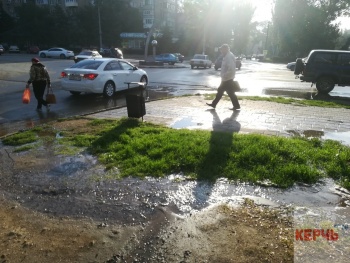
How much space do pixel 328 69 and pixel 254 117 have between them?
885 cm

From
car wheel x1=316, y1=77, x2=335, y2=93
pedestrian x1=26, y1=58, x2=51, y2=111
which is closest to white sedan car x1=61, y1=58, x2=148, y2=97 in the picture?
pedestrian x1=26, y1=58, x2=51, y2=111

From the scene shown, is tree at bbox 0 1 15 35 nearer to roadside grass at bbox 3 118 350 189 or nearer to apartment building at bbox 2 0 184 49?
apartment building at bbox 2 0 184 49

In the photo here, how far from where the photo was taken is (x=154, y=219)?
368 cm

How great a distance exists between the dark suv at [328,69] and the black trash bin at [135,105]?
36.5ft

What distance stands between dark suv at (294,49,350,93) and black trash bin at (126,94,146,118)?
11.1 meters

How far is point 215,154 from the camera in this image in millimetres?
5559

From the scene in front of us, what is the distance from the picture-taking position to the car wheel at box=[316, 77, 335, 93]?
51.3 feet

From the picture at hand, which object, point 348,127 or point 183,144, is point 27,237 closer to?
point 183,144

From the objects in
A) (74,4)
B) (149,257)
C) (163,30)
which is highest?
(74,4)

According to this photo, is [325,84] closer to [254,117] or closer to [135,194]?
[254,117]

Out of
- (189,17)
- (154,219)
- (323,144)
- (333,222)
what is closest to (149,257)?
(154,219)

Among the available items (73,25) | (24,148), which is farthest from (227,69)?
(73,25)

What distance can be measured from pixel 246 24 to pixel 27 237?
2912 inches

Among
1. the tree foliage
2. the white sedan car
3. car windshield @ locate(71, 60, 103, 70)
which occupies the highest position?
the tree foliage
